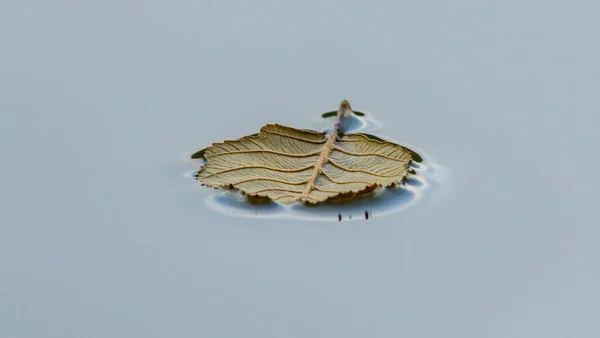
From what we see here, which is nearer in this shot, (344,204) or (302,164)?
(344,204)

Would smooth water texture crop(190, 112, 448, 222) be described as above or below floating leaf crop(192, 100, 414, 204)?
below

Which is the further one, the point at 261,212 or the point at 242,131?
the point at 242,131

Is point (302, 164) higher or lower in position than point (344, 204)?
higher

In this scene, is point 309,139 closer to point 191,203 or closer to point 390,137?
point 390,137

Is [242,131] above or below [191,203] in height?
above

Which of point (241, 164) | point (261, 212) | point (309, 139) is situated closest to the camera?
point (261, 212)

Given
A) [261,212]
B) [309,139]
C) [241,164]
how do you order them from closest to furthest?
[261,212], [241,164], [309,139]

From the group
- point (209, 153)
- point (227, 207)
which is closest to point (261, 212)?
point (227, 207)

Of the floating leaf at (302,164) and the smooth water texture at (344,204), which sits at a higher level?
the floating leaf at (302,164)
